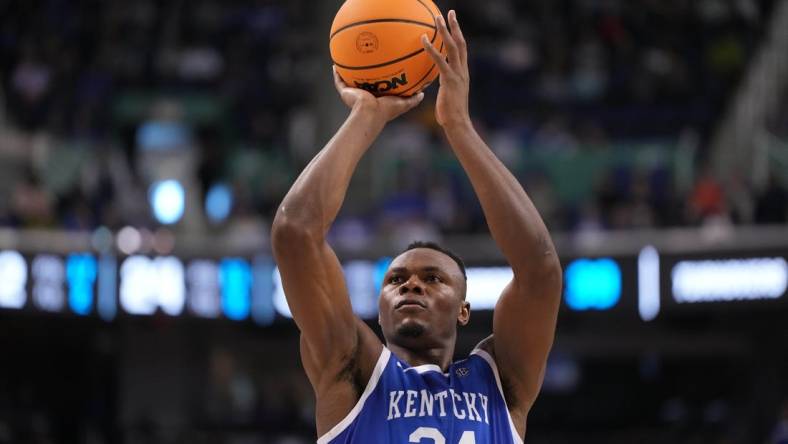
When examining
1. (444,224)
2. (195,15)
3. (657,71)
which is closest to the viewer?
(444,224)

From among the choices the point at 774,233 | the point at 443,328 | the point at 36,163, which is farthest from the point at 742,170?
the point at 443,328

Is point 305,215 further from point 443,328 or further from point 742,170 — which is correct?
point 742,170

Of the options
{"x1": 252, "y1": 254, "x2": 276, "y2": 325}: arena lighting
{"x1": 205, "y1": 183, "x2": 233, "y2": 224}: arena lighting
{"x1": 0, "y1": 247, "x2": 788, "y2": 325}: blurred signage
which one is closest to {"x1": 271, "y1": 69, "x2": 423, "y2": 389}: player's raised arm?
{"x1": 0, "y1": 247, "x2": 788, "y2": 325}: blurred signage

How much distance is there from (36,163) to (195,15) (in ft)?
16.1

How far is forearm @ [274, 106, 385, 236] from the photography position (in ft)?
13.5

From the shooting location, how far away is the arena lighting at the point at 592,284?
1369 centimetres

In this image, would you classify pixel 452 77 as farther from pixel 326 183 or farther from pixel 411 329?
pixel 411 329

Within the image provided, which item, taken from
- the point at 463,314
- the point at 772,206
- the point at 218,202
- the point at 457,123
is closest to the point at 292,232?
the point at 457,123

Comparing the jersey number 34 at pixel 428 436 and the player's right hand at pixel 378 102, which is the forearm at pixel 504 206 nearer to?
the player's right hand at pixel 378 102

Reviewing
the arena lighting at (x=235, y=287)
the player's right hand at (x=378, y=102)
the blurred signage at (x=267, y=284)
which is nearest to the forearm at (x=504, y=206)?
the player's right hand at (x=378, y=102)

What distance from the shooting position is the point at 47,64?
17.9 metres

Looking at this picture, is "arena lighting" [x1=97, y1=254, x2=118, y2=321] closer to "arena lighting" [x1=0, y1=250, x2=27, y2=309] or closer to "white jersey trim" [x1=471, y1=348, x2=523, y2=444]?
"arena lighting" [x1=0, y1=250, x2=27, y2=309]

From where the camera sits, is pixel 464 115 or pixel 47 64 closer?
pixel 464 115

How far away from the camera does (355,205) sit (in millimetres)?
15414
